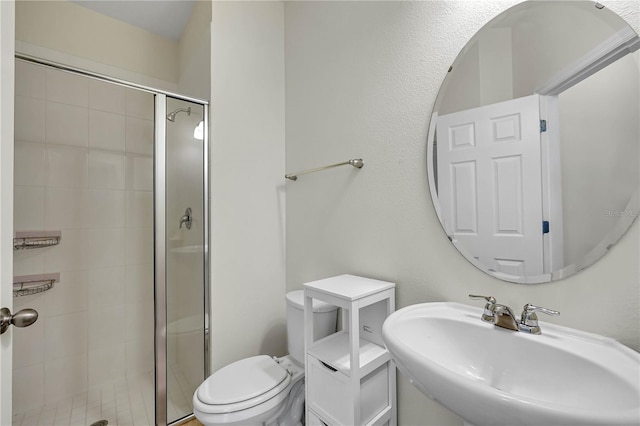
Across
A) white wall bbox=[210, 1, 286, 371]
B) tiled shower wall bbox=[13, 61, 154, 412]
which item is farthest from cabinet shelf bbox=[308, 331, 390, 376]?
tiled shower wall bbox=[13, 61, 154, 412]

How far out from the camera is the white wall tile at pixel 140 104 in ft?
4.94

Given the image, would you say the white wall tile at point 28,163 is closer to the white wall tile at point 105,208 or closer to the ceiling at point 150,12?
the white wall tile at point 105,208

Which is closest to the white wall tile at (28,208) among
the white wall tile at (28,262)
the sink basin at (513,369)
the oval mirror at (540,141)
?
the white wall tile at (28,262)

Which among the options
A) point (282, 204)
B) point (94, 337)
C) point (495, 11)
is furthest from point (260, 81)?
point (94, 337)

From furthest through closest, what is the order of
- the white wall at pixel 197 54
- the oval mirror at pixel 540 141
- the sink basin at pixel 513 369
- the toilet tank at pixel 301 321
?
the white wall at pixel 197 54, the toilet tank at pixel 301 321, the oval mirror at pixel 540 141, the sink basin at pixel 513 369

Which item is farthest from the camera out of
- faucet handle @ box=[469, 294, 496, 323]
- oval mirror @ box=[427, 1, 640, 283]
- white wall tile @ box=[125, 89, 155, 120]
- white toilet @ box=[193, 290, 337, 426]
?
white wall tile @ box=[125, 89, 155, 120]

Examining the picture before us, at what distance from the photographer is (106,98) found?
1.85 meters

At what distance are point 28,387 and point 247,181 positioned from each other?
173 centimetres

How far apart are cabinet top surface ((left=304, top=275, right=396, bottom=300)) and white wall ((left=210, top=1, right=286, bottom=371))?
645 mm

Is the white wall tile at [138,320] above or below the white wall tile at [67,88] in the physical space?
below

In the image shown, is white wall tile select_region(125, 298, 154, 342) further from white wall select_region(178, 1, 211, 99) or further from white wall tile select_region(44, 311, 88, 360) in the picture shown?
white wall select_region(178, 1, 211, 99)

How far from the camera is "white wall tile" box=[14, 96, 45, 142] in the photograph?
5.23ft

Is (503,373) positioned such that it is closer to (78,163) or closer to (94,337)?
(94,337)

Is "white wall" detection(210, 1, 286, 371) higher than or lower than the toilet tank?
higher
